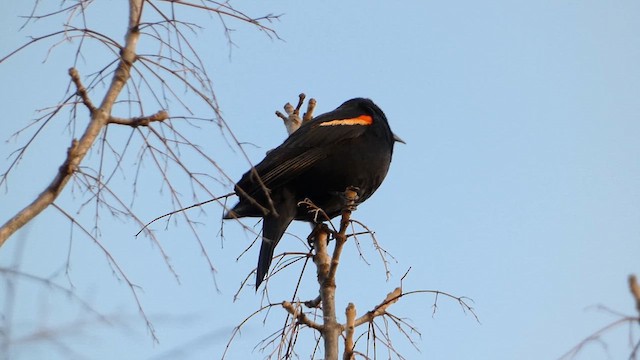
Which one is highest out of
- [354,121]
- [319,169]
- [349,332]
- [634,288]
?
[354,121]

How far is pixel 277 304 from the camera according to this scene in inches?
164

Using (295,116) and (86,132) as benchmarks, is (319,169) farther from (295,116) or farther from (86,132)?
(86,132)

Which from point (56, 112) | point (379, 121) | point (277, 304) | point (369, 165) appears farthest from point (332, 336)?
point (379, 121)

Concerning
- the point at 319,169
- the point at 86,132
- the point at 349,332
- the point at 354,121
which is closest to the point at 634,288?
the point at 86,132

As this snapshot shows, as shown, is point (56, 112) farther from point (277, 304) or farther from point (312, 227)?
point (312, 227)

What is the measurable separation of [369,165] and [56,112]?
3365mm

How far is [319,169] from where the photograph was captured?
18.9 ft

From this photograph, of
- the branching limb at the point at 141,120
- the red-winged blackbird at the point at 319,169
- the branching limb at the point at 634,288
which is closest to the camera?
the branching limb at the point at 634,288

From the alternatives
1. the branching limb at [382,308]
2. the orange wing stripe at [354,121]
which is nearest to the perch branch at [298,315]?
the branching limb at [382,308]

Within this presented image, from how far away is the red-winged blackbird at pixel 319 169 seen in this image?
5527 millimetres

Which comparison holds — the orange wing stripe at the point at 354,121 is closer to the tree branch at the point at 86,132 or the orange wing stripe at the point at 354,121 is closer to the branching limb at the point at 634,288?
the tree branch at the point at 86,132

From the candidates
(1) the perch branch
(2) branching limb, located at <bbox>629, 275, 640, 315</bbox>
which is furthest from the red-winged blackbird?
(2) branching limb, located at <bbox>629, 275, 640, 315</bbox>

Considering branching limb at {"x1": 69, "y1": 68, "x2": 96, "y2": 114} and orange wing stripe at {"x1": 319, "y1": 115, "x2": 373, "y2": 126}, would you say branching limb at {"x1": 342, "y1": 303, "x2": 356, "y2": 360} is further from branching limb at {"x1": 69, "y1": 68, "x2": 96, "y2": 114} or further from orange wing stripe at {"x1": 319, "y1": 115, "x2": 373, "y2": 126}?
orange wing stripe at {"x1": 319, "y1": 115, "x2": 373, "y2": 126}

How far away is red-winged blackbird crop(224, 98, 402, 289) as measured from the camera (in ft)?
18.1
